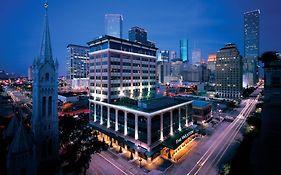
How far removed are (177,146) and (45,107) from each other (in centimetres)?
3421

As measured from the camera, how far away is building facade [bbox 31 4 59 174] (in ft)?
103

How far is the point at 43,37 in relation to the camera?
33469 mm

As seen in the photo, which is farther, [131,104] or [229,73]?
[229,73]

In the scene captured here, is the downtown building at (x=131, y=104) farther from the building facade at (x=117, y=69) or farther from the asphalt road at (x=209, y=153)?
the asphalt road at (x=209, y=153)

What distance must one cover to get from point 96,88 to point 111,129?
2212 cm

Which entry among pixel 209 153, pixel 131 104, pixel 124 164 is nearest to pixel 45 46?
pixel 131 104

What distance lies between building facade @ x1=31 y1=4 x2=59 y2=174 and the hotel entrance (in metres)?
27.9

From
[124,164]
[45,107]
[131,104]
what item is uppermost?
[45,107]

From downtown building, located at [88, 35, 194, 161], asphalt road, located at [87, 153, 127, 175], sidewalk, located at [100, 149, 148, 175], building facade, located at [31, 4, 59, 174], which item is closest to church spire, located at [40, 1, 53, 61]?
building facade, located at [31, 4, 59, 174]

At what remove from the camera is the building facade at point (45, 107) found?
3141 cm

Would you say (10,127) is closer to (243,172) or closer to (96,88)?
(96,88)

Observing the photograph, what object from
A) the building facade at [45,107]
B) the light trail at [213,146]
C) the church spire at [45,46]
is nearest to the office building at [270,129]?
the light trail at [213,146]

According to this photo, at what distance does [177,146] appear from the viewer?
44625 millimetres

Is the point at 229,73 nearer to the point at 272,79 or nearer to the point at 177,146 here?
the point at 177,146
